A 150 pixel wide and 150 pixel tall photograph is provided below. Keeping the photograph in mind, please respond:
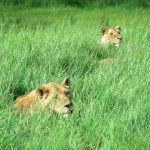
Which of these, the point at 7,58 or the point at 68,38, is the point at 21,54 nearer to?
the point at 7,58

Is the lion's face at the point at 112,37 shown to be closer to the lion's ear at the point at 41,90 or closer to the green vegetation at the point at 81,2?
the lion's ear at the point at 41,90

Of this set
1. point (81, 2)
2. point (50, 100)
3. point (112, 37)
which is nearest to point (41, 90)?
point (50, 100)

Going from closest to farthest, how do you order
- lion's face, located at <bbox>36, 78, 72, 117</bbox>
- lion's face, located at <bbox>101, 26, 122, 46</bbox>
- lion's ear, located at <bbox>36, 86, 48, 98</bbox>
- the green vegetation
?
lion's face, located at <bbox>36, 78, 72, 117</bbox> < lion's ear, located at <bbox>36, 86, 48, 98</bbox> < lion's face, located at <bbox>101, 26, 122, 46</bbox> < the green vegetation

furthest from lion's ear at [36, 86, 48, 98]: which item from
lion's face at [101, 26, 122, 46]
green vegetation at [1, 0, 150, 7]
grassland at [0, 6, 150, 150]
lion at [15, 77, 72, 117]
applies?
green vegetation at [1, 0, 150, 7]

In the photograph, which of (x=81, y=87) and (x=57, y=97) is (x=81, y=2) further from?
(x=57, y=97)

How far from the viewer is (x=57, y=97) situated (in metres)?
6.11

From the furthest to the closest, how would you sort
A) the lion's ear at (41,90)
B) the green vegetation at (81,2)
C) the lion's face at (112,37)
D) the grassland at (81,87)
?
the green vegetation at (81,2) < the lion's face at (112,37) < the lion's ear at (41,90) < the grassland at (81,87)

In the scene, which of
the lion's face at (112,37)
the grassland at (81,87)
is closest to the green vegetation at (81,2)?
the grassland at (81,87)

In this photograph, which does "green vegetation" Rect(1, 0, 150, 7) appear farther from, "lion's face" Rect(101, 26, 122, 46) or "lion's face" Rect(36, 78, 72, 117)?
"lion's face" Rect(36, 78, 72, 117)

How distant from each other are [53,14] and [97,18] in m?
1.45

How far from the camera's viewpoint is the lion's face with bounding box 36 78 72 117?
19.8 feet

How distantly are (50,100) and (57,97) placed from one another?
73 millimetres

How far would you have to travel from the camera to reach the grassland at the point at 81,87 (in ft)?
18.1

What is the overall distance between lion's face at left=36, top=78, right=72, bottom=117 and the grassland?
11 cm
